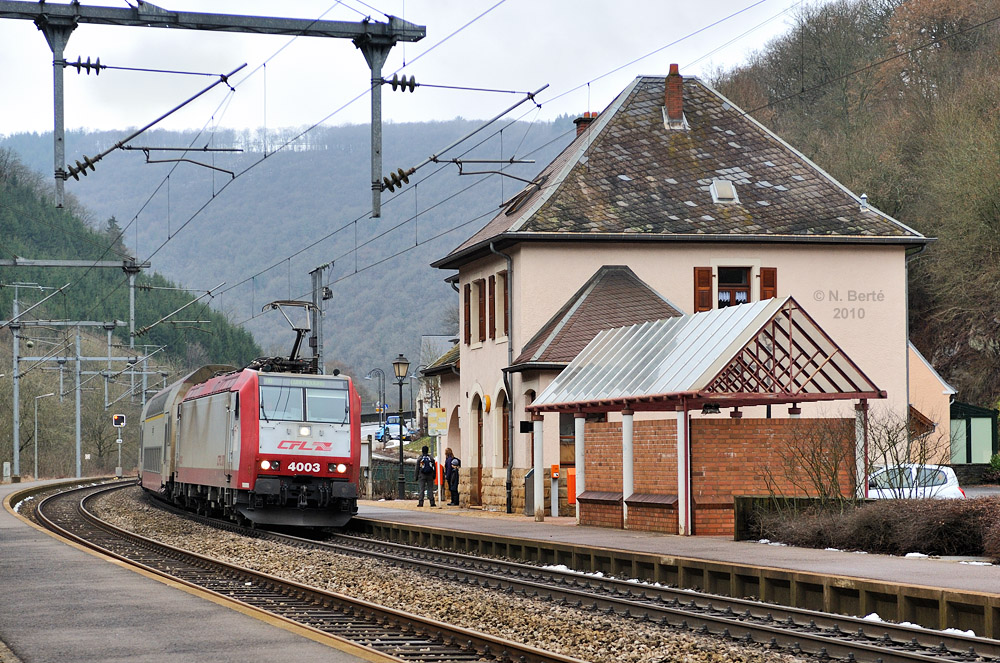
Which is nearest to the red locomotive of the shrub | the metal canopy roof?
the metal canopy roof

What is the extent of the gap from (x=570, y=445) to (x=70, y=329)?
3291 inches

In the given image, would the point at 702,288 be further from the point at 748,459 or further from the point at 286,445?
the point at 748,459

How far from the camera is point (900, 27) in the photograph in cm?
6425

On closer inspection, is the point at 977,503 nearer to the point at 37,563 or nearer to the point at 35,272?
the point at 37,563

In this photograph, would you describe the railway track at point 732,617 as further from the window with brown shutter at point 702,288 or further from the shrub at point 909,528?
the window with brown shutter at point 702,288

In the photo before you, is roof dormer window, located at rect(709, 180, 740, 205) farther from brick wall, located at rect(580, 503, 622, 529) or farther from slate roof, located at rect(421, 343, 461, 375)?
brick wall, located at rect(580, 503, 622, 529)

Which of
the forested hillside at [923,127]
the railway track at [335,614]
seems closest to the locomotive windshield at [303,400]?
the railway track at [335,614]

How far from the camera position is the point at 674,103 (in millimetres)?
39906

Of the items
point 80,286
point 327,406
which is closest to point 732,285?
point 327,406

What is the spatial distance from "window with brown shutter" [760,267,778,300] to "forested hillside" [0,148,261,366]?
67200 mm

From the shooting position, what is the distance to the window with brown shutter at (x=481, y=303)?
40091 mm

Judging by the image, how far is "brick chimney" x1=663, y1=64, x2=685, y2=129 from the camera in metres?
39.8

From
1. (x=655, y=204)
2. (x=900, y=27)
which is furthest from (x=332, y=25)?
(x=900, y=27)

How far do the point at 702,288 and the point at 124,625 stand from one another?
26078 mm
